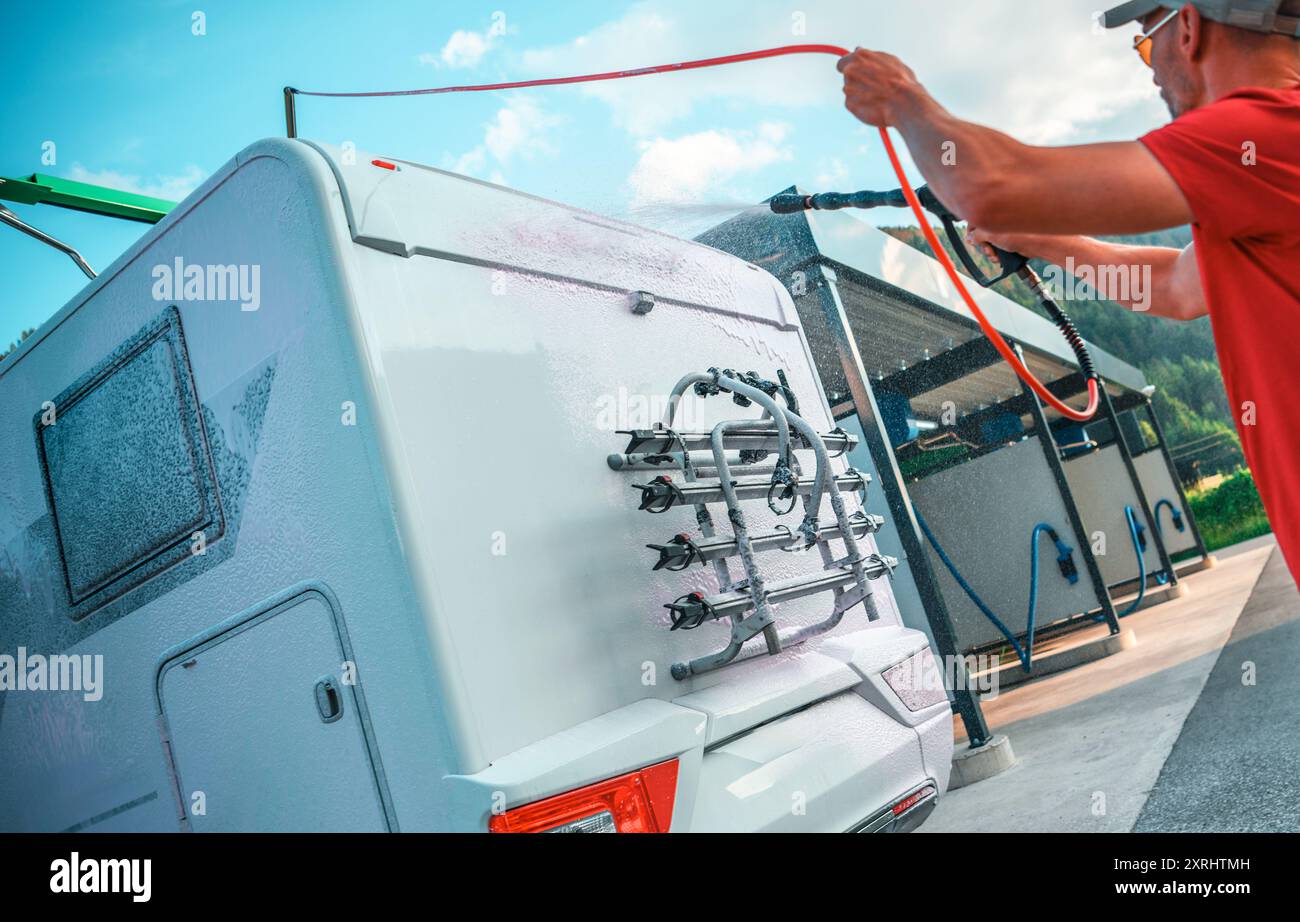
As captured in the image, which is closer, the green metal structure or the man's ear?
the man's ear

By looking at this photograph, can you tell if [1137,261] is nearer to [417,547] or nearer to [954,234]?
[954,234]

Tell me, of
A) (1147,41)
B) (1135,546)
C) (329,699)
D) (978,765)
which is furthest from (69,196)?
(1135,546)

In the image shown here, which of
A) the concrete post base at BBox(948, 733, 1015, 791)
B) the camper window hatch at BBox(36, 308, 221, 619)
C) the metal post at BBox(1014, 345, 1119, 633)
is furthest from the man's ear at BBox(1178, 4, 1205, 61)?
the metal post at BBox(1014, 345, 1119, 633)

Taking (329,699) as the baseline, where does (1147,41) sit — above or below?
above

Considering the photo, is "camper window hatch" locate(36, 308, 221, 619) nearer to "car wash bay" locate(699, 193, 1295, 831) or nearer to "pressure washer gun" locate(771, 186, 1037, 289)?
"pressure washer gun" locate(771, 186, 1037, 289)

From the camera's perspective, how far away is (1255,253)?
5.47 ft

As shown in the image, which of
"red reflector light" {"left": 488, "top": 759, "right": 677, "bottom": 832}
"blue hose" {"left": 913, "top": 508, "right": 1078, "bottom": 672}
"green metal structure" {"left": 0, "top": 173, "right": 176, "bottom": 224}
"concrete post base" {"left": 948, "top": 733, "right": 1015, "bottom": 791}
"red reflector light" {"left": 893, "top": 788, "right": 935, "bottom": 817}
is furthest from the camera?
"blue hose" {"left": 913, "top": 508, "right": 1078, "bottom": 672}

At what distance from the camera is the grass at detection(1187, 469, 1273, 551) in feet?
94.6

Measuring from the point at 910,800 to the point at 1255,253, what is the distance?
1.96 metres

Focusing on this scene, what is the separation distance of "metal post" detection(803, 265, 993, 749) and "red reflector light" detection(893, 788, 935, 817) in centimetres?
294

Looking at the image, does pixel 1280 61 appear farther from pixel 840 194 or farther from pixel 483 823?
pixel 483 823

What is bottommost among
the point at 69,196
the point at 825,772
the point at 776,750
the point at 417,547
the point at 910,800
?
the point at 910,800

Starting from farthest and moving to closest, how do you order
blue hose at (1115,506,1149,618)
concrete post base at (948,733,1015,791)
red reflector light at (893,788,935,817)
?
blue hose at (1115,506,1149,618)
concrete post base at (948,733,1015,791)
red reflector light at (893,788,935,817)

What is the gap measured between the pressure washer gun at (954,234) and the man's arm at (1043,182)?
546mm
